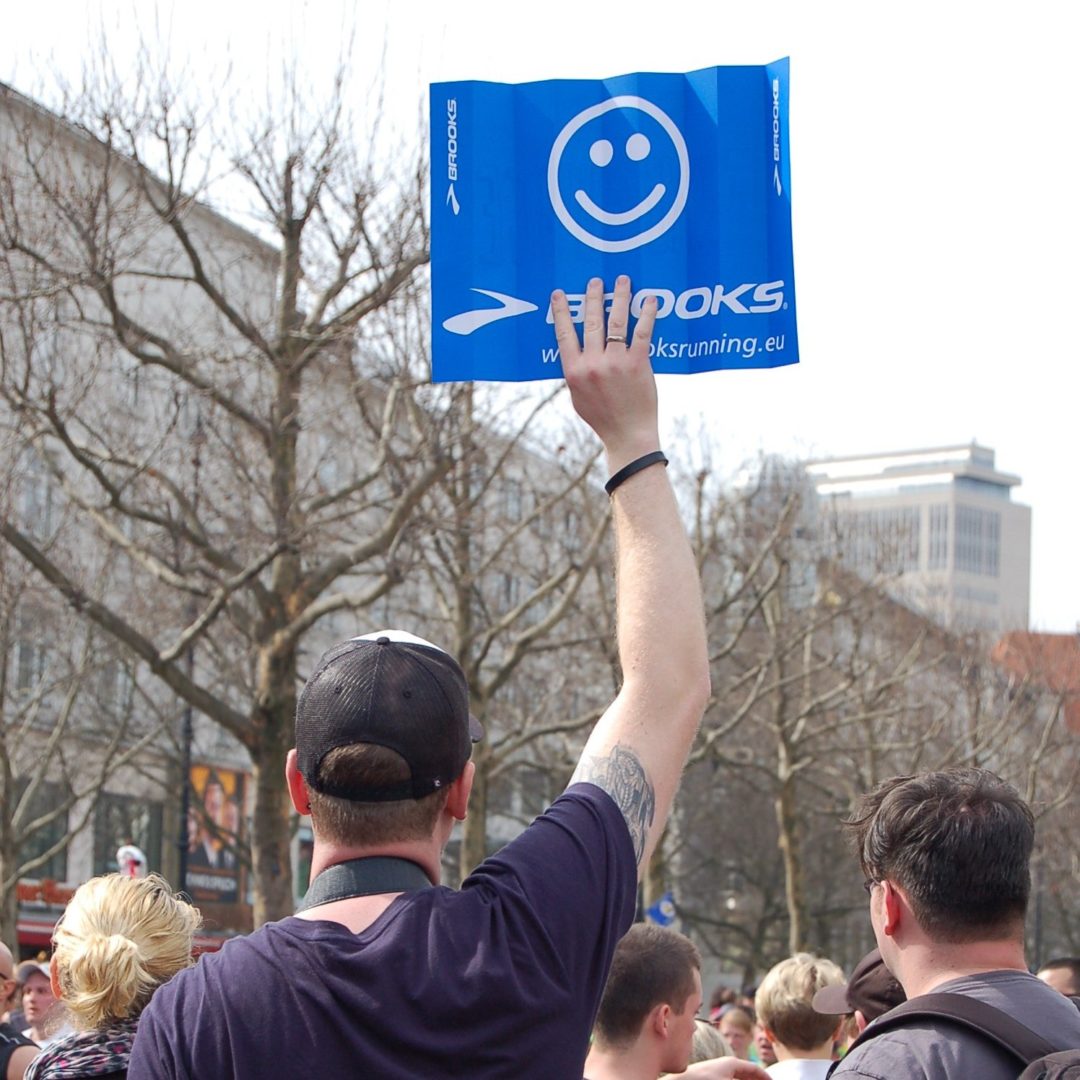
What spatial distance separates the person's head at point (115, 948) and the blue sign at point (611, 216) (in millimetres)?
1447

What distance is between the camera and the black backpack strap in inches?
110

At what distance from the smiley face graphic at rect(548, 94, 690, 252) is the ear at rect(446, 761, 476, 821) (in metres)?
1.17

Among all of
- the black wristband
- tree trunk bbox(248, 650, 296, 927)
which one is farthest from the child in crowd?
tree trunk bbox(248, 650, 296, 927)

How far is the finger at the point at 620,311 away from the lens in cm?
280

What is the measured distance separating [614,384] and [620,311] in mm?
244

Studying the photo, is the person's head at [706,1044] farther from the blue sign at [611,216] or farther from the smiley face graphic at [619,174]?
the smiley face graphic at [619,174]

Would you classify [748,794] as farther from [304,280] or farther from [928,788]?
[928,788]

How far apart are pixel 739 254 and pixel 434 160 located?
59 cm

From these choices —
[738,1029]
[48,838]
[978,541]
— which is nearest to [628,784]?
[738,1029]

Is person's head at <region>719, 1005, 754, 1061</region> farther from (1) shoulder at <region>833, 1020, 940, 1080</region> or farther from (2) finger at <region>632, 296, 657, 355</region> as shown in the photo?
(2) finger at <region>632, 296, 657, 355</region>

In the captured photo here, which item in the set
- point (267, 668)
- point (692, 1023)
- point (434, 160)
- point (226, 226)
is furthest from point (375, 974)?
point (226, 226)

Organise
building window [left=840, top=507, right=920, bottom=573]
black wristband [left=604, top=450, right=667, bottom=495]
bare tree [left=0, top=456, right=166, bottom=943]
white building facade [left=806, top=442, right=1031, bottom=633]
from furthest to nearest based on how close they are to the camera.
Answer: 1. white building facade [left=806, top=442, right=1031, bottom=633]
2. building window [left=840, top=507, right=920, bottom=573]
3. bare tree [left=0, top=456, right=166, bottom=943]
4. black wristband [left=604, top=450, right=667, bottom=495]

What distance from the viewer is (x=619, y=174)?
3.21 metres

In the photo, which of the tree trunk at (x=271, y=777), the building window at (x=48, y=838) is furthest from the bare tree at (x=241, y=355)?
the building window at (x=48, y=838)
